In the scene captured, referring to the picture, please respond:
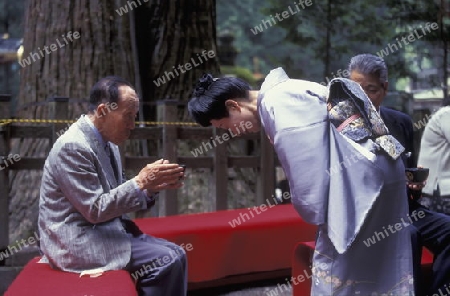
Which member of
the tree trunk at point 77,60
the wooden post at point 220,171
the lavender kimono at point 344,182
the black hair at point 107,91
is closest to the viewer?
the lavender kimono at point 344,182

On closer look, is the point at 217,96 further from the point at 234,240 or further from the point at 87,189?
the point at 234,240

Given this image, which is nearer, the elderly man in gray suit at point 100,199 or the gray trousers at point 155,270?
the elderly man in gray suit at point 100,199

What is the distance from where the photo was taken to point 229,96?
2.95m

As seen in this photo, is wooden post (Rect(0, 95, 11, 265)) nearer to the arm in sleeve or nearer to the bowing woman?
the arm in sleeve

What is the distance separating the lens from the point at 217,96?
2.95 meters

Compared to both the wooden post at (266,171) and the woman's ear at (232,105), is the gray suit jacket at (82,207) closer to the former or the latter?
the woman's ear at (232,105)

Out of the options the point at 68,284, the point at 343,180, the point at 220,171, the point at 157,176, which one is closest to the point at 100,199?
the point at 157,176

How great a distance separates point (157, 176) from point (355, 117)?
1.10 metres

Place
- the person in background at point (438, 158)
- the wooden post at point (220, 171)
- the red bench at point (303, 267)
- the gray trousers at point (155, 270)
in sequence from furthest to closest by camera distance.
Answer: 1. the wooden post at point (220, 171)
2. the person in background at point (438, 158)
3. the red bench at point (303, 267)
4. the gray trousers at point (155, 270)

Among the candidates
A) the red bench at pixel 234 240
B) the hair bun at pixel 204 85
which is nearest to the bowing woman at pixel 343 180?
the hair bun at pixel 204 85

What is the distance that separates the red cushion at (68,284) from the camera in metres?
2.98

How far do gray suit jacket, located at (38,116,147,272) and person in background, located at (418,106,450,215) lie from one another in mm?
2199

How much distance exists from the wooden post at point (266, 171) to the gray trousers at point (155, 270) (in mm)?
3260

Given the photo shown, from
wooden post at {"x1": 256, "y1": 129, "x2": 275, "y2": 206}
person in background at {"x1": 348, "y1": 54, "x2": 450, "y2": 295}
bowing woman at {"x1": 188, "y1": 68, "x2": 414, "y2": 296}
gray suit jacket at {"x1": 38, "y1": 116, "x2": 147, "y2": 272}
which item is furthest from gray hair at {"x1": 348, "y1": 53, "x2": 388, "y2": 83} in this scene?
wooden post at {"x1": 256, "y1": 129, "x2": 275, "y2": 206}
